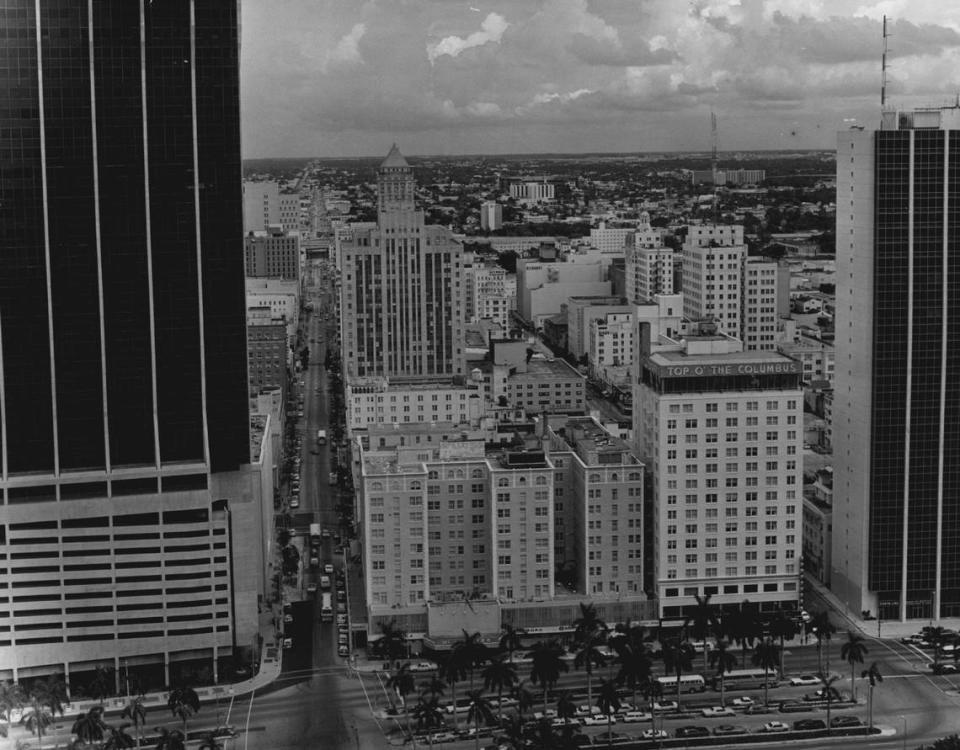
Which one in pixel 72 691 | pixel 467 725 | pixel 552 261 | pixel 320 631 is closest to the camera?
pixel 467 725

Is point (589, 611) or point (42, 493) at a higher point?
point (42, 493)

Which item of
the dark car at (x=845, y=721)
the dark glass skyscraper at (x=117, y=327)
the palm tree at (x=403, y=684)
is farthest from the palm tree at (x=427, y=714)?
the dark car at (x=845, y=721)

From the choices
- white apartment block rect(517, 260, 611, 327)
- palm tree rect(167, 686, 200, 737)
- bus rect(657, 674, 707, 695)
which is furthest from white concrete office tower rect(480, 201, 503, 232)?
palm tree rect(167, 686, 200, 737)

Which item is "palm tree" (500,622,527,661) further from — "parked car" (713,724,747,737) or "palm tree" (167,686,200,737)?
"palm tree" (167,686,200,737)

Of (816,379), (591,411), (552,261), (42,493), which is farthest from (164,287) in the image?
(552,261)

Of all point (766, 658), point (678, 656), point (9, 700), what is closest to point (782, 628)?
point (766, 658)

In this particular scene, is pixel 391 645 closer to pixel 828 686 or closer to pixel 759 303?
pixel 828 686

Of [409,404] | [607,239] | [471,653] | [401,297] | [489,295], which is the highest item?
[607,239]

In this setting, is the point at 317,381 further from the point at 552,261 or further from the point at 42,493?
the point at 42,493
